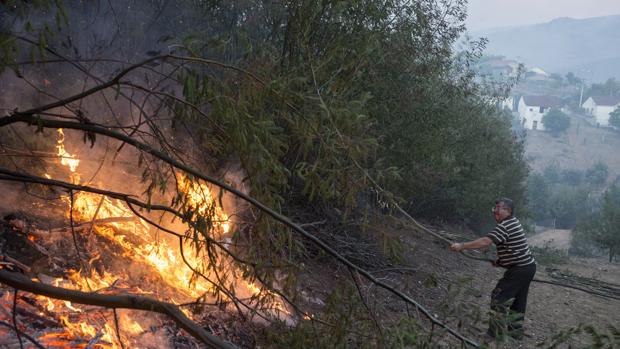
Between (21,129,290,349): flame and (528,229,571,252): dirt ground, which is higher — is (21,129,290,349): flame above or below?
below

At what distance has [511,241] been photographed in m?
7.10

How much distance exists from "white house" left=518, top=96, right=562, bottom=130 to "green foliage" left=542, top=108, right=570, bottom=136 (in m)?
2.69

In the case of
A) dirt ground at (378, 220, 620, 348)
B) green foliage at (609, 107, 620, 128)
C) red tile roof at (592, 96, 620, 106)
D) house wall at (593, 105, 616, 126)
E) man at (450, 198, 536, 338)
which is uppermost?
red tile roof at (592, 96, 620, 106)

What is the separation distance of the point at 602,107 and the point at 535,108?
12128mm

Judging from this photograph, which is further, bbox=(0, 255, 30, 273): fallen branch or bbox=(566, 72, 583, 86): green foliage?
bbox=(566, 72, 583, 86): green foliage

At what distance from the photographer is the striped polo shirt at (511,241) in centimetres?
704

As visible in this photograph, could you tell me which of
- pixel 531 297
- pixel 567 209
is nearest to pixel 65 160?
pixel 531 297

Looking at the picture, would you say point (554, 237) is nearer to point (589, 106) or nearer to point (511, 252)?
point (511, 252)

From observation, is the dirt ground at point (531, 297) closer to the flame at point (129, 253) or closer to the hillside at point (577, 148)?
the flame at point (129, 253)

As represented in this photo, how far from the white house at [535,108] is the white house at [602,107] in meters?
5.17

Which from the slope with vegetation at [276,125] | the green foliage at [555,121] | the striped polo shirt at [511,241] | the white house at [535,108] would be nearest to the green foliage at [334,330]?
the slope with vegetation at [276,125]

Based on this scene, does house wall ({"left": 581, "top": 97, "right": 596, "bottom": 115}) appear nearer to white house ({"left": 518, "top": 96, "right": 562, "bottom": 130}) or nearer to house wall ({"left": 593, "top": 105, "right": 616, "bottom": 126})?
house wall ({"left": 593, "top": 105, "right": 616, "bottom": 126})

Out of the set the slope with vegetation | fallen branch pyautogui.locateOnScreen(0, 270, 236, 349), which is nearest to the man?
the slope with vegetation

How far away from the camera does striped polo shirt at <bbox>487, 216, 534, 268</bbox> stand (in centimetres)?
704
